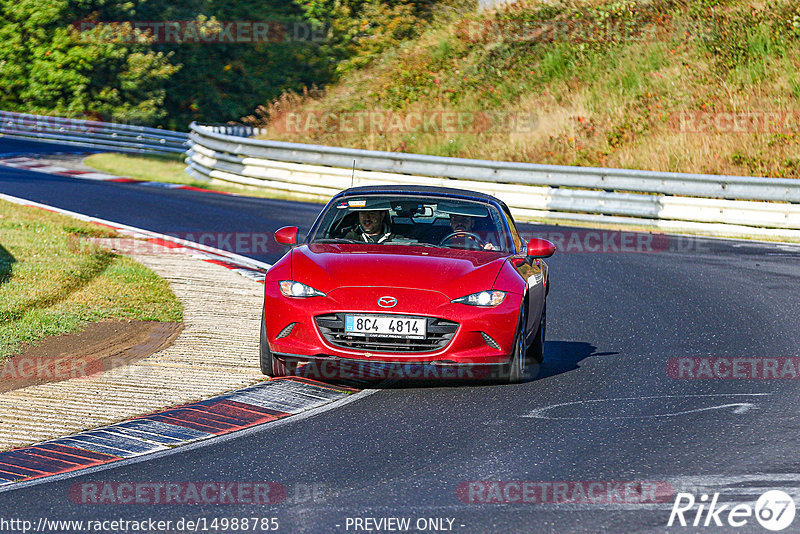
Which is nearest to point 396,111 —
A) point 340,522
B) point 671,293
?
point 671,293

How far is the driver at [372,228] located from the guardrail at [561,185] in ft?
29.2

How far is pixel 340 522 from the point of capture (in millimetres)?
5277

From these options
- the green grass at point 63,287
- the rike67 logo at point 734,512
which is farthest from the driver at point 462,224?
the rike67 logo at point 734,512

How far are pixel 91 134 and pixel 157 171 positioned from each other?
9.36m

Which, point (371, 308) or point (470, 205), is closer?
point (371, 308)

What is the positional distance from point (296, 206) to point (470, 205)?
41.7ft

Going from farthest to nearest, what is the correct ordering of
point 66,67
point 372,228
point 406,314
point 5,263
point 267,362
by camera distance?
point 66,67
point 5,263
point 372,228
point 267,362
point 406,314

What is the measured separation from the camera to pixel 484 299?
815 centimetres

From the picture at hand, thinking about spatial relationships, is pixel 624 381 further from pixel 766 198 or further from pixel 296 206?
pixel 296 206

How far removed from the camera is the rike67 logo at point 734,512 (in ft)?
17.1

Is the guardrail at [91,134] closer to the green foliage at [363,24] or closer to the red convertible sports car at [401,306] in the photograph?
the green foliage at [363,24]

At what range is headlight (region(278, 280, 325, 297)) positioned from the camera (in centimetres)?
816
